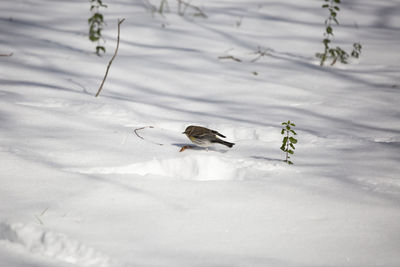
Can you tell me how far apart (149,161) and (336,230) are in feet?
3.92

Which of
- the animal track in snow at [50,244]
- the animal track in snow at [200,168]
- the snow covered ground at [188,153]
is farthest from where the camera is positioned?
the animal track in snow at [200,168]

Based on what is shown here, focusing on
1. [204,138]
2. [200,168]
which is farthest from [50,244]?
[204,138]

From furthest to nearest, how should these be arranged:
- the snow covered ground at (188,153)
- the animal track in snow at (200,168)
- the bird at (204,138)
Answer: the bird at (204,138) < the animal track in snow at (200,168) < the snow covered ground at (188,153)

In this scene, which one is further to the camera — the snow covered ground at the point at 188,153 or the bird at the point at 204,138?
the bird at the point at 204,138

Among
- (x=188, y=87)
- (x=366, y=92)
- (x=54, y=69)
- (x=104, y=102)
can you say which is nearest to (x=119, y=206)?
(x=104, y=102)

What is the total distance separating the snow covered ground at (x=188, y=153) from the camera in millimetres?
1674

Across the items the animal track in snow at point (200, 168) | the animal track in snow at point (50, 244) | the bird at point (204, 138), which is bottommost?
the animal track in snow at point (50, 244)

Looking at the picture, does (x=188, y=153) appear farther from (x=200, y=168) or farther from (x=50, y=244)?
(x=50, y=244)

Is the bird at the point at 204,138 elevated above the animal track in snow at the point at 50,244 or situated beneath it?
elevated above

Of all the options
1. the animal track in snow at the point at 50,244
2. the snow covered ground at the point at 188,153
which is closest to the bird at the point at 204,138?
the snow covered ground at the point at 188,153

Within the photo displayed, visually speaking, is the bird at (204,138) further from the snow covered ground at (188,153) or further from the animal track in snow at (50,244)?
the animal track in snow at (50,244)

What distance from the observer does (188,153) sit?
2.68m

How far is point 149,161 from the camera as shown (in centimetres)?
246

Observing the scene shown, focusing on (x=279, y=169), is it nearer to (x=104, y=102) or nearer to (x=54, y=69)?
(x=104, y=102)
